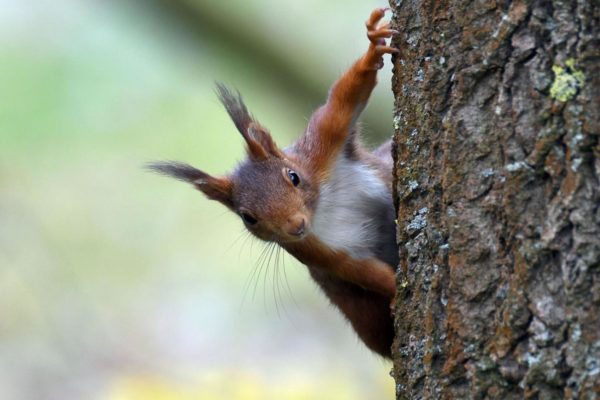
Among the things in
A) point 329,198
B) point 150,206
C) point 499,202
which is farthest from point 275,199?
point 150,206

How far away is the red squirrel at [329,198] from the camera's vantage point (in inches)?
Answer: 129

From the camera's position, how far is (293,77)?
14.9ft

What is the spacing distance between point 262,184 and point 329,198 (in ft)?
0.88

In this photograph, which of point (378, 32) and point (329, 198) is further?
point (329, 198)

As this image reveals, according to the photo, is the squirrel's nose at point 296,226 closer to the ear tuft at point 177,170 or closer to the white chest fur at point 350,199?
the white chest fur at point 350,199

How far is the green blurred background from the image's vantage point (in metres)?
4.57

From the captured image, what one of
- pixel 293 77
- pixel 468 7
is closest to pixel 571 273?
pixel 468 7

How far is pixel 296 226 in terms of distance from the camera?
10.7 feet

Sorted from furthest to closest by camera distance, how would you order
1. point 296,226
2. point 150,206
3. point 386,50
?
point 150,206
point 296,226
point 386,50

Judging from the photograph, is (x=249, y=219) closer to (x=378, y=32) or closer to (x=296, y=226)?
(x=296, y=226)

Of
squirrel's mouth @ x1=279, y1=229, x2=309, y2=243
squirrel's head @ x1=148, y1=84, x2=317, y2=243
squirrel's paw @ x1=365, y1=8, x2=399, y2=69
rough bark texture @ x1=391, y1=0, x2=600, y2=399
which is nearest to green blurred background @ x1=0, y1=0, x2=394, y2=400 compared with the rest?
squirrel's head @ x1=148, y1=84, x2=317, y2=243

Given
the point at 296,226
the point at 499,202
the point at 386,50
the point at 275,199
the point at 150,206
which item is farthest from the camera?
the point at 150,206

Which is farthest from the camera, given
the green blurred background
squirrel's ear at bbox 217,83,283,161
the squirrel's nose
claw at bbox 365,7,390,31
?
the green blurred background

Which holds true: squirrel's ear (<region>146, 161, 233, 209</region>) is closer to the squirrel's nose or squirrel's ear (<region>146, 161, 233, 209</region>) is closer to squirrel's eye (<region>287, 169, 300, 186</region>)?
squirrel's eye (<region>287, 169, 300, 186</region>)
